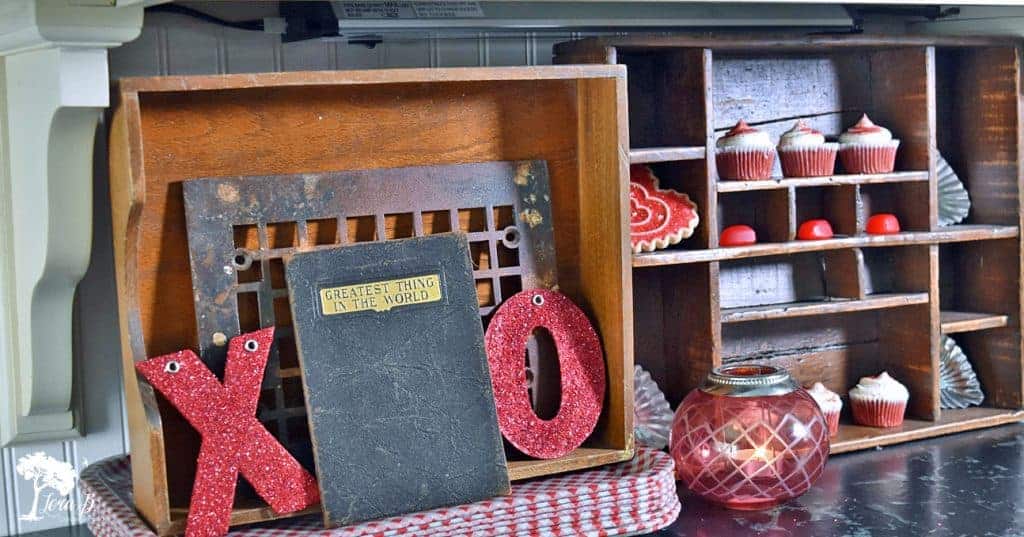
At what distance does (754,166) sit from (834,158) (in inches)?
7.0

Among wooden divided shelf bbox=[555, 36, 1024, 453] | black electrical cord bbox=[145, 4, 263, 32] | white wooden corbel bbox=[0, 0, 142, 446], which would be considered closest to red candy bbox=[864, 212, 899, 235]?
wooden divided shelf bbox=[555, 36, 1024, 453]

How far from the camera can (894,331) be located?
7.59 ft

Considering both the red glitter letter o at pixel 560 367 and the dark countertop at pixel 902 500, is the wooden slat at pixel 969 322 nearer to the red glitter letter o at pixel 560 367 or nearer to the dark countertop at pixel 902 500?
the dark countertop at pixel 902 500

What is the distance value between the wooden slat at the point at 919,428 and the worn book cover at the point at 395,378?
78 centimetres

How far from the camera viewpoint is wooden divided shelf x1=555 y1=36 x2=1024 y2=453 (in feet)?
6.79

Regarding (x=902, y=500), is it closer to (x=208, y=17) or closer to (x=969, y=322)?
(x=969, y=322)

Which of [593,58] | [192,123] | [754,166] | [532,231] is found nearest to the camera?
[192,123]

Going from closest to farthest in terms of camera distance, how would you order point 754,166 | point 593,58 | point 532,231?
point 532,231, point 593,58, point 754,166

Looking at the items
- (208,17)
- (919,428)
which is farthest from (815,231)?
(208,17)

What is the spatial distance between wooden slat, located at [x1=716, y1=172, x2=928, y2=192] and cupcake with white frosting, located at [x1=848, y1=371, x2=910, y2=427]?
340 millimetres

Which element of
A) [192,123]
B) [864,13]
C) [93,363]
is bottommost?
[93,363]

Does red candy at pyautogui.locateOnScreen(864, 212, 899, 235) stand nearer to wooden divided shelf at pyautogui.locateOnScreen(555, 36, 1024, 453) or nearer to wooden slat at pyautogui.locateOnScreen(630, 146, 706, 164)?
wooden divided shelf at pyautogui.locateOnScreen(555, 36, 1024, 453)

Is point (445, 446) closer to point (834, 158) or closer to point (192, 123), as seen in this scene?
point (192, 123)

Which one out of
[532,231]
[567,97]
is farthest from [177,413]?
[567,97]
